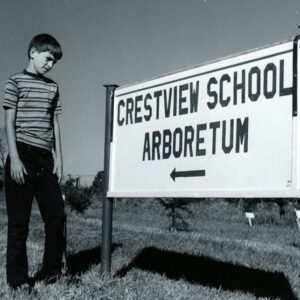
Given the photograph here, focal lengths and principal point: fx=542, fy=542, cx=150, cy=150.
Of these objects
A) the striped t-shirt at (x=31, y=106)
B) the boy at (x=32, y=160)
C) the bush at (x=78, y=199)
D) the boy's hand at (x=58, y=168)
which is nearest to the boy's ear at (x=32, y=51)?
the boy at (x=32, y=160)

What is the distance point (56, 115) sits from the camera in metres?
3.93

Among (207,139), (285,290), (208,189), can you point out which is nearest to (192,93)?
(207,139)

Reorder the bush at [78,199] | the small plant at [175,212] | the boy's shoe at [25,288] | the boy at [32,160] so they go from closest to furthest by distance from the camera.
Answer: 1. the boy's shoe at [25,288]
2. the boy at [32,160]
3. the small plant at [175,212]
4. the bush at [78,199]

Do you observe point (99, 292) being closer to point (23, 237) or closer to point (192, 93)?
point (23, 237)

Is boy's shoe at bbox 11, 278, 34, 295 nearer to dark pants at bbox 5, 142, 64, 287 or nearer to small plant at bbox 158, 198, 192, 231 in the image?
dark pants at bbox 5, 142, 64, 287

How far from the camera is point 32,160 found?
144 inches

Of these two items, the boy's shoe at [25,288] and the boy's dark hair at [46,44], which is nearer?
the boy's shoe at [25,288]

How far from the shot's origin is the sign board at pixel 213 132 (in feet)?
10.7

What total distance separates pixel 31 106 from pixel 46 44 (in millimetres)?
432

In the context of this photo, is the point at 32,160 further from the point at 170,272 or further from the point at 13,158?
the point at 170,272

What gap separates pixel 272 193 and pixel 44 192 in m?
1.53

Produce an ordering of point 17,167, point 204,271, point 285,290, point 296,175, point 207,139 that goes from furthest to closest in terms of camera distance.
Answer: point 204,271 < point 285,290 < point 207,139 < point 17,167 < point 296,175

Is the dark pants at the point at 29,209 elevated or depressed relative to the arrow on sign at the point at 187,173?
depressed

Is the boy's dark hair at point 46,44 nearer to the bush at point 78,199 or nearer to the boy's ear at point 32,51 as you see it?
the boy's ear at point 32,51
